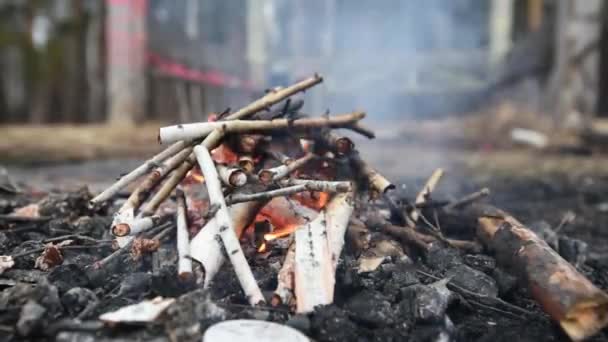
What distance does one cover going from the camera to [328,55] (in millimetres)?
Result: 18219

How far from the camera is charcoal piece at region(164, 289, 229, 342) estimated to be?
2.04 m

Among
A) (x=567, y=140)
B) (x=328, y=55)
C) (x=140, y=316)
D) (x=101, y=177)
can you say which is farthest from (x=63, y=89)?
(x=328, y=55)

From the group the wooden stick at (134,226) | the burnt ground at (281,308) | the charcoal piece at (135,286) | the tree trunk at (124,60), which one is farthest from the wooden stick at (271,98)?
the tree trunk at (124,60)

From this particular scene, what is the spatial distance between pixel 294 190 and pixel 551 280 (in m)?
1.26

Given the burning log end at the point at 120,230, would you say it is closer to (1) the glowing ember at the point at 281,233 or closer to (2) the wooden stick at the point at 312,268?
(1) the glowing ember at the point at 281,233

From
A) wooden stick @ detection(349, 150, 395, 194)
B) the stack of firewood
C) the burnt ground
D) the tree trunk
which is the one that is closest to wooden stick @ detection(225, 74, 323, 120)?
the stack of firewood

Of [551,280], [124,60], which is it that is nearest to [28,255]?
[551,280]

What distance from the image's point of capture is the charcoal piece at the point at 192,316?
6.68ft

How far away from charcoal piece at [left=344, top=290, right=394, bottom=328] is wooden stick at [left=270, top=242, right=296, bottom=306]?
0.26 metres

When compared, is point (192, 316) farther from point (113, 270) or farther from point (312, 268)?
point (113, 270)

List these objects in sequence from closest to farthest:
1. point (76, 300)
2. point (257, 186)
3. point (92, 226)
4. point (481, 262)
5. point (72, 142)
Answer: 1. point (76, 300)
2. point (257, 186)
3. point (481, 262)
4. point (92, 226)
5. point (72, 142)

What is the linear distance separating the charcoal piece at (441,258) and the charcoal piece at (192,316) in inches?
48.7

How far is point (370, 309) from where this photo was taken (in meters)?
2.36

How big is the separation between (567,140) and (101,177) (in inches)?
307
